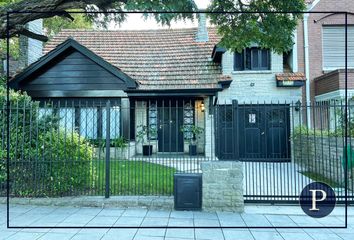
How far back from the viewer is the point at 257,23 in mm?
8367

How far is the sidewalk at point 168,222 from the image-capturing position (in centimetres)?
497

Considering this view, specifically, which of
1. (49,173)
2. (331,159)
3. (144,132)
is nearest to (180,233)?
(49,173)

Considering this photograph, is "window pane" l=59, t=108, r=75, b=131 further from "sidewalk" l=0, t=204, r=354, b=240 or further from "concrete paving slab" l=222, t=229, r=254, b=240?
"concrete paving slab" l=222, t=229, r=254, b=240

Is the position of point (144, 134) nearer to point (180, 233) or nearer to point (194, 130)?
point (194, 130)

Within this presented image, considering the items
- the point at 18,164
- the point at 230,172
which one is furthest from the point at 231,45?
the point at 18,164

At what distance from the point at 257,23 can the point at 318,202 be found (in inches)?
185

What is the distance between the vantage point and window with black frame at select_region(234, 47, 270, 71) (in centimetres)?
1396

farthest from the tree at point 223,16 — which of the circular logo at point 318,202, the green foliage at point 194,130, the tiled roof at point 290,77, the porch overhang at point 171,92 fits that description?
the tiled roof at point 290,77

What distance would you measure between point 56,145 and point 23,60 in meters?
9.35

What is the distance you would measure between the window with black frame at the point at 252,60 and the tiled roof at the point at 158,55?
93 centimetres

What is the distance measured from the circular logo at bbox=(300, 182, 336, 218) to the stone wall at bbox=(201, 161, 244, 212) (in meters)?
1.32

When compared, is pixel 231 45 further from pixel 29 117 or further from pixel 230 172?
pixel 29 117

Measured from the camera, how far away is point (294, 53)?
14562 millimetres

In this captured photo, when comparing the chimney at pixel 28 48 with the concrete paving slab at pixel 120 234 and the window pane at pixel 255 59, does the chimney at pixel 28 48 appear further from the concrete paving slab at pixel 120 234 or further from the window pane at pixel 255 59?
the concrete paving slab at pixel 120 234
